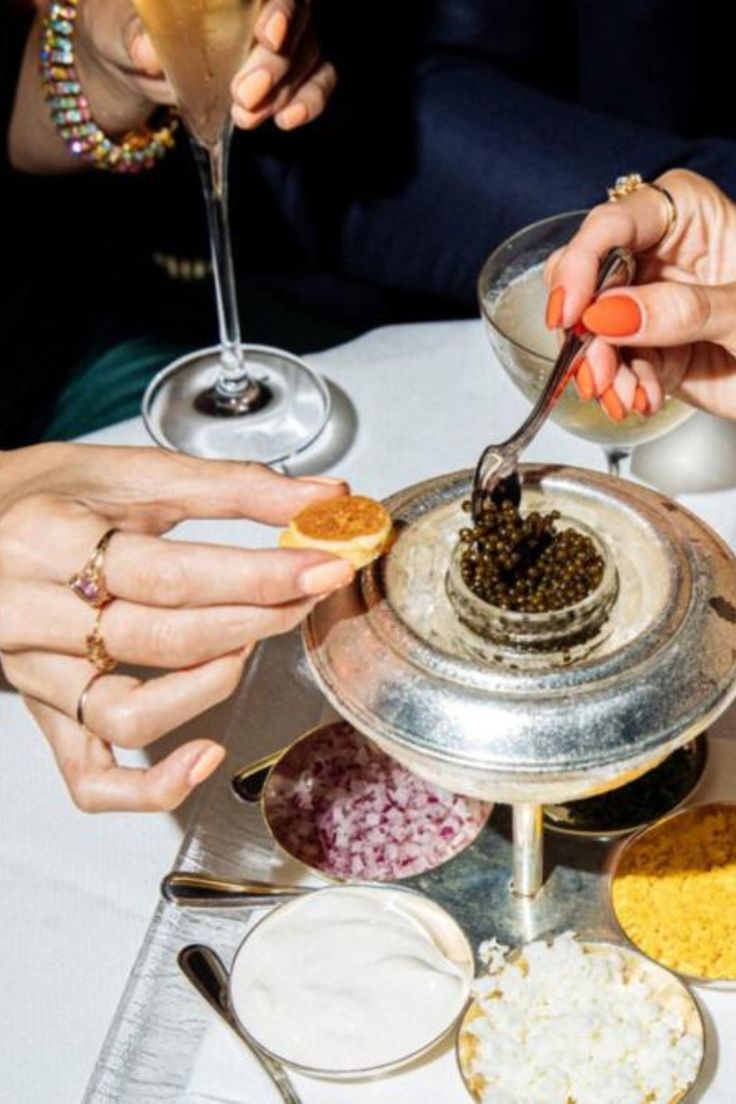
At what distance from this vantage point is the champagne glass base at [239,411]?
1.33m

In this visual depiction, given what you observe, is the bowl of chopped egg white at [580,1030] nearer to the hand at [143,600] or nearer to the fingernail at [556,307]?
the hand at [143,600]

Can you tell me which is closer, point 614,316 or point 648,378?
point 614,316

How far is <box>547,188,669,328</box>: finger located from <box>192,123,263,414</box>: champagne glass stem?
0.40m

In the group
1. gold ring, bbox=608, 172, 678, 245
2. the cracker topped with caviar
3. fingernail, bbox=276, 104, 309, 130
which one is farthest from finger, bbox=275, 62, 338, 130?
the cracker topped with caviar

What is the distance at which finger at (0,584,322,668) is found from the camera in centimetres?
82

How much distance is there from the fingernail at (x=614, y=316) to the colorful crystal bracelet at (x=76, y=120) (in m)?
0.78

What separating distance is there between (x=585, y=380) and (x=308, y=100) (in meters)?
0.51

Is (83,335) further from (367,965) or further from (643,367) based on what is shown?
(367,965)

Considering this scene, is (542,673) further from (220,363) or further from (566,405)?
(220,363)

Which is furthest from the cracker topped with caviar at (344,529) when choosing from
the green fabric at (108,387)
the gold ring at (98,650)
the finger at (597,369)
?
the green fabric at (108,387)

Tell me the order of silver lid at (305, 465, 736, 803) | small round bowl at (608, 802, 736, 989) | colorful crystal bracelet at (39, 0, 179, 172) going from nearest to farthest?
silver lid at (305, 465, 736, 803)
small round bowl at (608, 802, 736, 989)
colorful crystal bracelet at (39, 0, 179, 172)

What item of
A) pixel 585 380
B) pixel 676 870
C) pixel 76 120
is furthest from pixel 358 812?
pixel 76 120

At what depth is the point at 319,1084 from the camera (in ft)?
2.74

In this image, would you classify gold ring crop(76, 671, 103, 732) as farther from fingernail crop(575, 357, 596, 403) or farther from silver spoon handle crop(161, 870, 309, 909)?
fingernail crop(575, 357, 596, 403)
